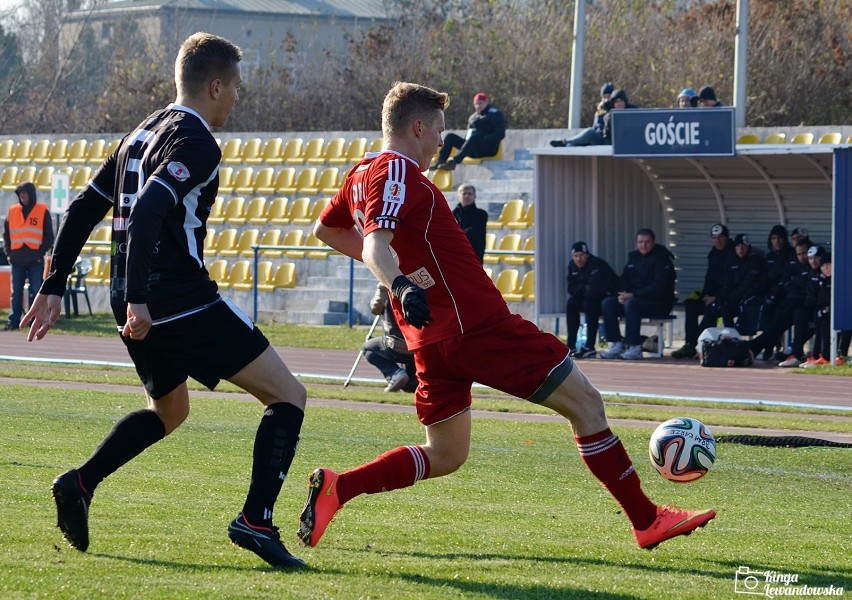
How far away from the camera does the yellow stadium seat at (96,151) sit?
27781 mm

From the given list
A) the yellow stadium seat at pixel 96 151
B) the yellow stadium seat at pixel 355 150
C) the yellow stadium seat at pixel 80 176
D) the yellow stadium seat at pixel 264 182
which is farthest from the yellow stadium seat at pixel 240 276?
the yellow stadium seat at pixel 96 151

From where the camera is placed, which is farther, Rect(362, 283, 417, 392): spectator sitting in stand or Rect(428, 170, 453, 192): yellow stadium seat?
Rect(428, 170, 453, 192): yellow stadium seat

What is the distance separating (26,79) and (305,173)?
1930 cm

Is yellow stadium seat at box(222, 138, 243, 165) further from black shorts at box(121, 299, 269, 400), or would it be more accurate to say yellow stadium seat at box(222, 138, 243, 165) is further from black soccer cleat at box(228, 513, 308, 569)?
black soccer cleat at box(228, 513, 308, 569)

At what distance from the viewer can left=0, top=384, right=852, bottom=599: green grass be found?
486cm

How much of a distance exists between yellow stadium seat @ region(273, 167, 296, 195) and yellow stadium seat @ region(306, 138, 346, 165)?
0.40 meters

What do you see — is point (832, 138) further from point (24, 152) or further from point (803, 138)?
point (24, 152)

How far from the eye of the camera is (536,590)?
16.0ft

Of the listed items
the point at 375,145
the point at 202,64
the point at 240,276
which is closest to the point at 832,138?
the point at 375,145

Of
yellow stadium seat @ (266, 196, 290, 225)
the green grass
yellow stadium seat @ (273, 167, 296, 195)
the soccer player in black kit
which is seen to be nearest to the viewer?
the green grass

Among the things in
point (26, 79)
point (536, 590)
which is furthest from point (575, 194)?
point (26, 79)

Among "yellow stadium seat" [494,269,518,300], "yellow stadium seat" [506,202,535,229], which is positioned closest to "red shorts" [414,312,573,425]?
"yellow stadium seat" [494,269,518,300]

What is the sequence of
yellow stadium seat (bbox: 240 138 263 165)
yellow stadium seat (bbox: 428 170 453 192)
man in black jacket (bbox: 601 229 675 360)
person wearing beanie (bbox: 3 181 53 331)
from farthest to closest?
yellow stadium seat (bbox: 240 138 263 165), yellow stadium seat (bbox: 428 170 453 192), person wearing beanie (bbox: 3 181 53 331), man in black jacket (bbox: 601 229 675 360)

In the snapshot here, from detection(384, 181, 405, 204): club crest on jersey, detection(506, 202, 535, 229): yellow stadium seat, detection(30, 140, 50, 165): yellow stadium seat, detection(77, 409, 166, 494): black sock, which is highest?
A: detection(30, 140, 50, 165): yellow stadium seat
